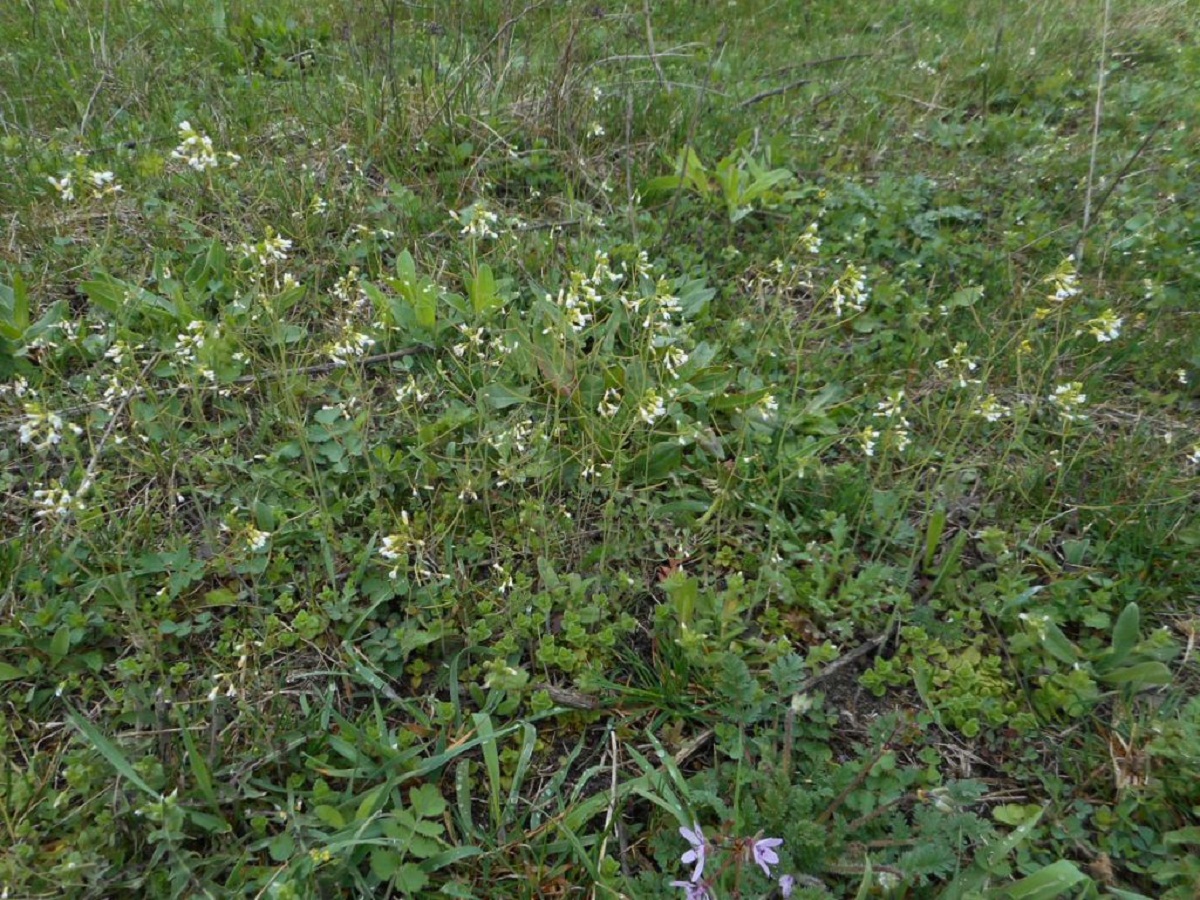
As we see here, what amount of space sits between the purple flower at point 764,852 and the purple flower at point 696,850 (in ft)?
0.30

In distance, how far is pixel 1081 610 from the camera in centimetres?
209

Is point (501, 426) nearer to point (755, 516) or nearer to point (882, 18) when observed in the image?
point (755, 516)

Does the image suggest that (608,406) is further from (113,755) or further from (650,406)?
(113,755)

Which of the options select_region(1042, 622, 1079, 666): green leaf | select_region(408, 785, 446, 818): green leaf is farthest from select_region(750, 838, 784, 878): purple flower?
select_region(1042, 622, 1079, 666): green leaf

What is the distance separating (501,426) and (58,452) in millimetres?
1218

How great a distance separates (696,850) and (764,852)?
0.13 metres

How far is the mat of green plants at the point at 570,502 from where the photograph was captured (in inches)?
66.0

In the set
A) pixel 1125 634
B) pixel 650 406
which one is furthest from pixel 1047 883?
pixel 650 406

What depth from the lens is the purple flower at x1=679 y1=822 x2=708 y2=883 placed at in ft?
4.92

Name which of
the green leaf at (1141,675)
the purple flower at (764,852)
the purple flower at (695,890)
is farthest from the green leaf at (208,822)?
the green leaf at (1141,675)

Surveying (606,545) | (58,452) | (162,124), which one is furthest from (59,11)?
(606,545)

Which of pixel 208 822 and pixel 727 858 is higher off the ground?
pixel 727 858

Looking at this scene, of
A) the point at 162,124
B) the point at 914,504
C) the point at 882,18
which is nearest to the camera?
the point at 914,504

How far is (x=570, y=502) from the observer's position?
91.3 inches
